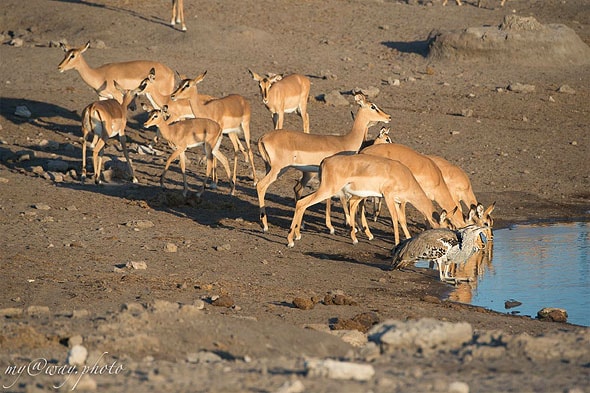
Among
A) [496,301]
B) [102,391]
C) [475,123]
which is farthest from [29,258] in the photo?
[475,123]

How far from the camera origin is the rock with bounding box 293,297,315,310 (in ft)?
33.0

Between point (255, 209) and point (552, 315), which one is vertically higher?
point (552, 315)

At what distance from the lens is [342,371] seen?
627cm

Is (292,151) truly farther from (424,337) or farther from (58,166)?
(424,337)

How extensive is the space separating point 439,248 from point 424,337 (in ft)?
15.0

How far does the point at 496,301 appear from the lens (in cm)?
1148

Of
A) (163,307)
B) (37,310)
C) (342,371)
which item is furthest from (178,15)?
(342,371)

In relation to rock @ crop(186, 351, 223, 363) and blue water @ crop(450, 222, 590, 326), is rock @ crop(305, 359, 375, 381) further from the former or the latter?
blue water @ crop(450, 222, 590, 326)

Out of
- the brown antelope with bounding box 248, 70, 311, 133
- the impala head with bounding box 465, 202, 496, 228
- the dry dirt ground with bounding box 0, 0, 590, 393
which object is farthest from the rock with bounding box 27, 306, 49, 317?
the brown antelope with bounding box 248, 70, 311, 133

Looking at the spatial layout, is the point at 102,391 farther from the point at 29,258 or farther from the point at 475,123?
the point at 475,123

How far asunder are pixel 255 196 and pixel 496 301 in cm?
604

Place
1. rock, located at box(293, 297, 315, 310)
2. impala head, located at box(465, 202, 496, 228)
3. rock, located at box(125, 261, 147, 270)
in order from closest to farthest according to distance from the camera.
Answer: rock, located at box(293, 297, 315, 310) → rock, located at box(125, 261, 147, 270) → impala head, located at box(465, 202, 496, 228)

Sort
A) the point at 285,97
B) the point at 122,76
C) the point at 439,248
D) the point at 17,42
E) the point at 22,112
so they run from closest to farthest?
the point at 439,248 → the point at 285,97 → the point at 122,76 → the point at 22,112 → the point at 17,42

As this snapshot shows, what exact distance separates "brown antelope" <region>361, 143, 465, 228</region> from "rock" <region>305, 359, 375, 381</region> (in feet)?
27.2
